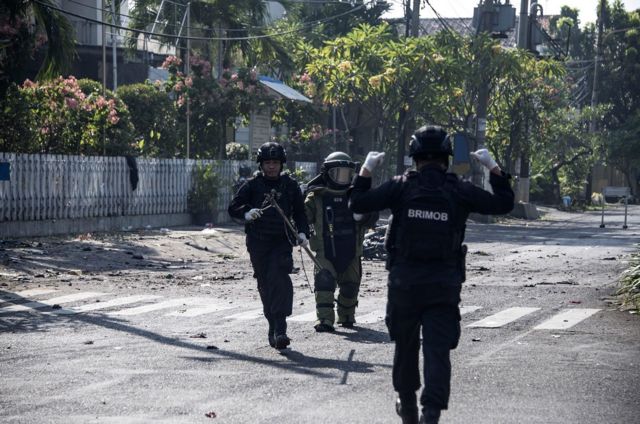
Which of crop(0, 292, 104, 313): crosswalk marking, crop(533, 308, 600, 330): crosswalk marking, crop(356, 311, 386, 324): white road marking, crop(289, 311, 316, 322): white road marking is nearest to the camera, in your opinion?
crop(533, 308, 600, 330): crosswalk marking

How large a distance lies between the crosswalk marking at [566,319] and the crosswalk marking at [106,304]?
5181mm

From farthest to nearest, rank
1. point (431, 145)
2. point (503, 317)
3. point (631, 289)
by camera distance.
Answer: point (631, 289), point (503, 317), point (431, 145)

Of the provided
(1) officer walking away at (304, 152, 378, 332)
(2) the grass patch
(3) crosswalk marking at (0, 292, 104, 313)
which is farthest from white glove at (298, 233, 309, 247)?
(2) the grass patch

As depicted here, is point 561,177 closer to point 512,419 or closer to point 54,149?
point 54,149

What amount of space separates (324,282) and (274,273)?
128 centimetres

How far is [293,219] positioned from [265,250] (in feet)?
1.60

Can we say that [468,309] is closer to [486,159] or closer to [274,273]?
[274,273]

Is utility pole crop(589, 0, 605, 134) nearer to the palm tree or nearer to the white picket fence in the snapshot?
the white picket fence

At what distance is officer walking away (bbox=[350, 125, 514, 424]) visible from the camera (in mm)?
6852

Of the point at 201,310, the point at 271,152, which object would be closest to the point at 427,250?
the point at 271,152

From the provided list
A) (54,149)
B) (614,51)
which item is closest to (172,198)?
(54,149)

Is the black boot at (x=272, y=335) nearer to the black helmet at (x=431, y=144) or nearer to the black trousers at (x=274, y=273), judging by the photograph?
the black trousers at (x=274, y=273)

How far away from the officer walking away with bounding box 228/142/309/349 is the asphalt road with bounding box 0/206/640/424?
468mm

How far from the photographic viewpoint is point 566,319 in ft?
42.7
